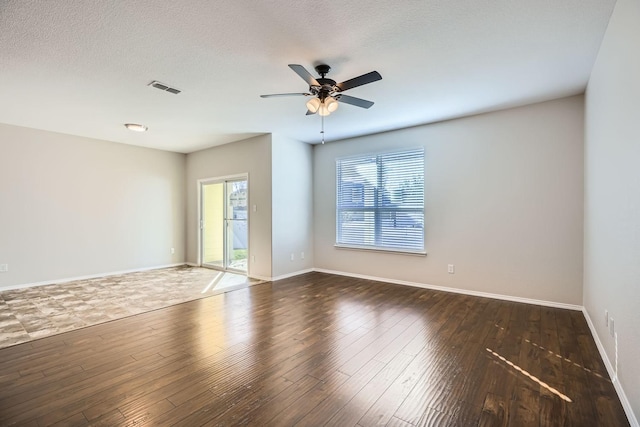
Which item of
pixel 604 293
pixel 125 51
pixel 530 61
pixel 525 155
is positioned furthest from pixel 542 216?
pixel 125 51

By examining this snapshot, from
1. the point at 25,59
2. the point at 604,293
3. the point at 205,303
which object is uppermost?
the point at 25,59

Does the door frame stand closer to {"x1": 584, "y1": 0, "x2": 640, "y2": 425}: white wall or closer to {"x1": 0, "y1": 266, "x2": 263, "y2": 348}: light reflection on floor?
{"x1": 0, "y1": 266, "x2": 263, "y2": 348}: light reflection on floor

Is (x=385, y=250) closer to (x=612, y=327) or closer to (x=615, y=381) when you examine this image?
(x=612, y=327)

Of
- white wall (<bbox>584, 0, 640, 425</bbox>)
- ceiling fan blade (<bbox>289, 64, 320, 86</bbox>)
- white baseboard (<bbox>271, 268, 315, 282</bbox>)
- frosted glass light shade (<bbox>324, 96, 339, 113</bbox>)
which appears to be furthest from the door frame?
white wall (<bbox>584, 0, 640, 425</bbox>)

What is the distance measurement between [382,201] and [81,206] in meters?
5.62

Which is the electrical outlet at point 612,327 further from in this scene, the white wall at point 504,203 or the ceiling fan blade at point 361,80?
the ceiling fan blade at point 361,80

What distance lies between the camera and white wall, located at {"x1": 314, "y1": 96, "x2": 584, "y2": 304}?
12.2 ft

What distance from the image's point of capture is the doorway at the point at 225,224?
6.01 m

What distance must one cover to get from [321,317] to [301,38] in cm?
291

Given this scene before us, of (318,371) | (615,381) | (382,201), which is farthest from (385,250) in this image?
(615,381)

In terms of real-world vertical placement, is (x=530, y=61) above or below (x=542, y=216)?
above

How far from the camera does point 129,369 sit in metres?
2.35

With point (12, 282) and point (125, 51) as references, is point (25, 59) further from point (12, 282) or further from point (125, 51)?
point (12, 282)

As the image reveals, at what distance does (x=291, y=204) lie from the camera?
226 inches
